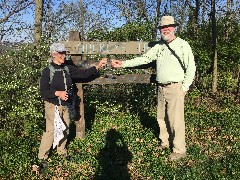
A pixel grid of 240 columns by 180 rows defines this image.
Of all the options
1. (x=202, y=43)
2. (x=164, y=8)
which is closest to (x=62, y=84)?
(x=202, y=43)

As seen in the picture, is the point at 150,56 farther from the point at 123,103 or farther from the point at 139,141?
the point at 123,103

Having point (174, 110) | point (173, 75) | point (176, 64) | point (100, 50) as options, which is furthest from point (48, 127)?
point (176, 64)

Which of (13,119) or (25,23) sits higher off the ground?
(25,23)

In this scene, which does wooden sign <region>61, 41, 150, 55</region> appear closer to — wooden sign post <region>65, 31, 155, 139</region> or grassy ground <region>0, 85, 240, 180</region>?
wooden sign post <region>65, 31, 155, 139</region>

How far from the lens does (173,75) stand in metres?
5.13

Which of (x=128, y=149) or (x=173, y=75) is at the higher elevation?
(x=173, y=75)

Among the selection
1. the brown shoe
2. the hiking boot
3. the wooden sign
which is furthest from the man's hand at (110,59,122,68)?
the hiking boot

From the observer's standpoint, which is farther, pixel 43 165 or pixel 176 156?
pixel 176 156

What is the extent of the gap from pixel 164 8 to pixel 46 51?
38.0 feet

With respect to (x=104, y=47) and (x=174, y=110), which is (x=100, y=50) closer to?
(x=104, y=47)

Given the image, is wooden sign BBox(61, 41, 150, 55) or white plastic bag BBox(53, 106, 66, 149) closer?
white plastic bag BBox(53, 106, 66, 149)

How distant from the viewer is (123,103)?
28.5ft

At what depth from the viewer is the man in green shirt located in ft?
16.6

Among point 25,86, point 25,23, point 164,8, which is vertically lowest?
point 25,86
